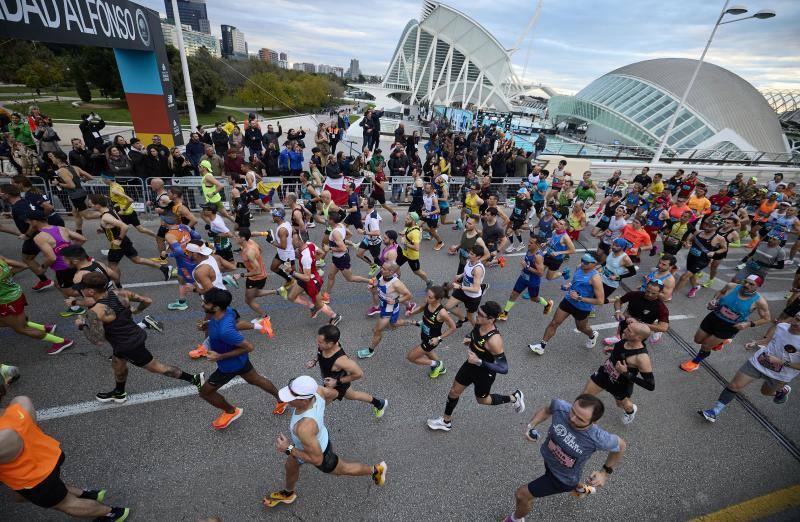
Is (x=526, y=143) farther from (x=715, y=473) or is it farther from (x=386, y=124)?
(x=715, y=473)

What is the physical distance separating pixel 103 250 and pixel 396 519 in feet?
27.7

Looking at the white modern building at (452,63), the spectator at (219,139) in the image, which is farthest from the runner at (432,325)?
the white modern building at (452,63)

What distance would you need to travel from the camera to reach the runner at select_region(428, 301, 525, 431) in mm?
Result: 3941

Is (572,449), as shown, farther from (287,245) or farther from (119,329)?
(287,245)

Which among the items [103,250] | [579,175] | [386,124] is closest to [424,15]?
[386,124]

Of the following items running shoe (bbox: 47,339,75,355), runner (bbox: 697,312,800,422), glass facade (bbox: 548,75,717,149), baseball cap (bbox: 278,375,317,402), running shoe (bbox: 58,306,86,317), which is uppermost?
glass facade (bbox: 548,75,717,149)

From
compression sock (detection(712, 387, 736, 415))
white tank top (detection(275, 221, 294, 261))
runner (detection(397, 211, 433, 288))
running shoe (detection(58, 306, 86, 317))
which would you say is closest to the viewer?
compression sock (detection(712, 387, 736, 415))

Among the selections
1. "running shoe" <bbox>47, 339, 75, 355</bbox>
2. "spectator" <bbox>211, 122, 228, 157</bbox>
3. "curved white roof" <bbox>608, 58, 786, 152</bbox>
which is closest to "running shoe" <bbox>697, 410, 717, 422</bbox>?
"running shoe" <bbox>47, 339, 75, 355</bbox>

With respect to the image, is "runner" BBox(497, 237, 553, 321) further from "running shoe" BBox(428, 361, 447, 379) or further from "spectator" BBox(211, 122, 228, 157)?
"spectator" BBox(211, 122, 228, 157)

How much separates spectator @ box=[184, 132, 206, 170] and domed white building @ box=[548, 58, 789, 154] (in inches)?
1549

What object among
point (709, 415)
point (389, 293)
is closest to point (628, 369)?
point (709, 415)

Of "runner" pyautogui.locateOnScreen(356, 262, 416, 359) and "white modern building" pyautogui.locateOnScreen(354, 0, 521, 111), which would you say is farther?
"white modern building" pyautogui.locateOnScreen(354, 0, 521, 111)

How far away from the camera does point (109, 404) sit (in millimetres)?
4512

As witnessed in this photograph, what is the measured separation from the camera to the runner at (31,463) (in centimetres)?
262
